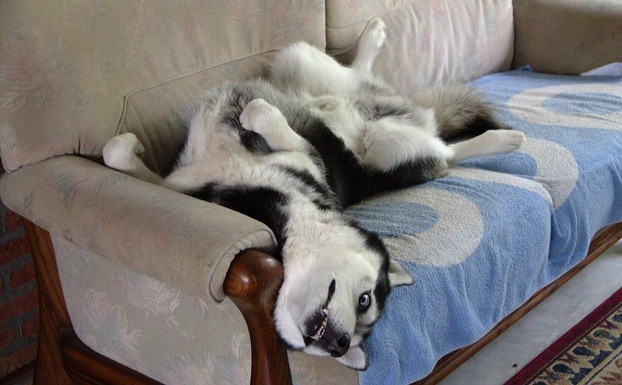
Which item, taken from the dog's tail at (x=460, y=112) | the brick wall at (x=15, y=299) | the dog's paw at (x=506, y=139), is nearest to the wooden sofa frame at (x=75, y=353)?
the brick wall at (x=15, y=299)

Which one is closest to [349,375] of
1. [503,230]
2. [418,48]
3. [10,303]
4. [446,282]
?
[446,282]

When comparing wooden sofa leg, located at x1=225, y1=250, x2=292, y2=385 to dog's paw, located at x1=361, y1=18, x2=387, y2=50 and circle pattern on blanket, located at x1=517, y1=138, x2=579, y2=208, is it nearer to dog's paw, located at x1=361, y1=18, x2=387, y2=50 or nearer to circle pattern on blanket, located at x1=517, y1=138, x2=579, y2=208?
circle pattern on blanket, located at x1=517, y1=138, x2=579, y2=208

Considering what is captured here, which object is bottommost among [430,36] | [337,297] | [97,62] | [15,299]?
[15,299]

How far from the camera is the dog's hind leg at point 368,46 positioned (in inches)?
96.3

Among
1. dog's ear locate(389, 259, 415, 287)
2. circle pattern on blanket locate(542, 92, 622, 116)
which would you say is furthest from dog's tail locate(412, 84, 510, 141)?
dog's ear locate(389, 259, 415, 287)

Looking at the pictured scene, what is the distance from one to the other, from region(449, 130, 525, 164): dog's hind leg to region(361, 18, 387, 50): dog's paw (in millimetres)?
450

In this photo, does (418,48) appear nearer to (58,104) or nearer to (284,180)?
(284,180)

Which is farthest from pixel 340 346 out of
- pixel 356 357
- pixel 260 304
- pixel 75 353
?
pixel 75 353

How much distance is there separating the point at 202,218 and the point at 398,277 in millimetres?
458

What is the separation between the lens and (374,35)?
97.3 inches

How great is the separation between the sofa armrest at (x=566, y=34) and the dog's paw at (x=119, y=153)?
1.87 m

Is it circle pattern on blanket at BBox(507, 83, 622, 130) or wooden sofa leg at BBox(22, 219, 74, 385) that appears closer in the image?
wooden sofa leg at BBox(22, 219, 74, 385)

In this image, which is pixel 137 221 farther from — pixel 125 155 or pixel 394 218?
pixel 394 218

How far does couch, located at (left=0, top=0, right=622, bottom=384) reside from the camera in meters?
1.46
